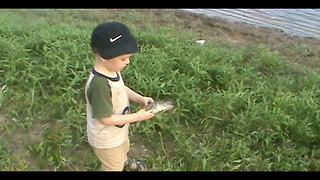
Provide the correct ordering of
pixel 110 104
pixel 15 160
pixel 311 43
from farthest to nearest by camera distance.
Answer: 1. pixel 311 43
2. pixel 15 160
3. pixel 110 104

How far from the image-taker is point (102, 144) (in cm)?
267

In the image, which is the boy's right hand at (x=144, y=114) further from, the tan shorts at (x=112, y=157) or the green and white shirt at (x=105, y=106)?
the tan shorts at (x=112, y=157)

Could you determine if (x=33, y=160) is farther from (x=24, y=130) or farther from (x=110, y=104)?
(x=110, y=104)

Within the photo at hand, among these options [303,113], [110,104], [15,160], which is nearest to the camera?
[110,104]

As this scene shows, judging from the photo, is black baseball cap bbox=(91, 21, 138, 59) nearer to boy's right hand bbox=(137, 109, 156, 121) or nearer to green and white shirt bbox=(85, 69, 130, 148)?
green and white shirt bbox=(85, 69, 130, 148)

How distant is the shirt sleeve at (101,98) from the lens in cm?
243

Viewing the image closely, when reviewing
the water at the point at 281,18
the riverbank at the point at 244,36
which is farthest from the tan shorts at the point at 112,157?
the water at the point at 281,18

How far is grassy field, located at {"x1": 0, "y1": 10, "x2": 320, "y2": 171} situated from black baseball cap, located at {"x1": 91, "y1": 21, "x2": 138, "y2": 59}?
97 cm

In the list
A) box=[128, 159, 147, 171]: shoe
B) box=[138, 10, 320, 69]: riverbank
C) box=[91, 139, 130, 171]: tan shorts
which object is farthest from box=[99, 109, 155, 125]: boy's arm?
box=[138, 10, 320, 69]: riverbank

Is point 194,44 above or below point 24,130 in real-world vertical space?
above

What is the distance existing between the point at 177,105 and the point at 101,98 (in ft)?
4.16

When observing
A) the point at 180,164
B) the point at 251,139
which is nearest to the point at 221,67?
the point at 251,139

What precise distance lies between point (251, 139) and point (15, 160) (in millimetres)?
1691

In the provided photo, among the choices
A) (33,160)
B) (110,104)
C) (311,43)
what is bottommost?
(33,160)
